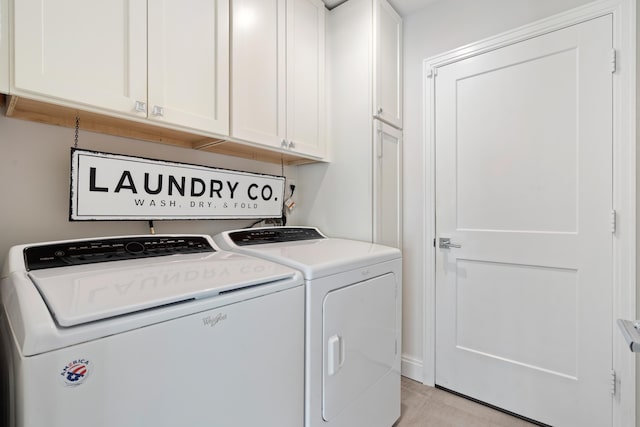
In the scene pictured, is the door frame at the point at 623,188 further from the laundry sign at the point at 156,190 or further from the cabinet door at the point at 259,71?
the laundry sign at the point at 156,190

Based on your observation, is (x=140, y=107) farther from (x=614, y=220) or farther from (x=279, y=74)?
(x=614, y=220)

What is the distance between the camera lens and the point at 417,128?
7.03ft

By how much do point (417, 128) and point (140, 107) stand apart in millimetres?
1772

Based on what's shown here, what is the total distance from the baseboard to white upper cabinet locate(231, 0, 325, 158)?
5.43 ft

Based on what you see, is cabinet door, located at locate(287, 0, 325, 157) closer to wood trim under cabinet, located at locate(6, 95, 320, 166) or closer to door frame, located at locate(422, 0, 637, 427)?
wood trim under cabinet, located at locate(6, 95, 320, 166)

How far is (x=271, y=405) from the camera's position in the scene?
95 centimetres

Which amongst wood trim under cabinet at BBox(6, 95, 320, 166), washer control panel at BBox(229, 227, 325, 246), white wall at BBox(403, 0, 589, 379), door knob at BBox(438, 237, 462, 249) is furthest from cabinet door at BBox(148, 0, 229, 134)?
door knob at BBox(438, 237, 462, 249)

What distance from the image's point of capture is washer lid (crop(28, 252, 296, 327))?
0.65 metres

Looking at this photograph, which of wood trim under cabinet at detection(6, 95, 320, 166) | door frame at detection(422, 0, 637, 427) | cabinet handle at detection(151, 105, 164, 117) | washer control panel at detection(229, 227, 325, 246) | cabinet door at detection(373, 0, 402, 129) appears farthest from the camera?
cabinet door at detection(373, 0, 402, 129)

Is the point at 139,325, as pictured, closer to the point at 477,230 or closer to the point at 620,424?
the point at 477,230

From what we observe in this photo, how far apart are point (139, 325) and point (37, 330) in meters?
0.17

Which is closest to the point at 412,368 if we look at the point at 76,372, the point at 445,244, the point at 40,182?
the point at 445,244

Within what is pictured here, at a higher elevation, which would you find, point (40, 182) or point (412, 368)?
point (40, 182)

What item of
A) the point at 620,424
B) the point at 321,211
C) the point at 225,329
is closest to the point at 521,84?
the point at 321,211
